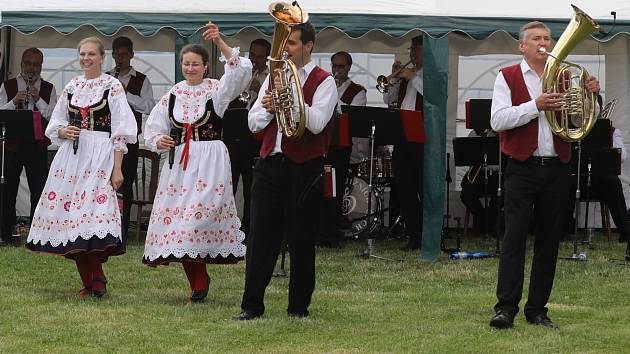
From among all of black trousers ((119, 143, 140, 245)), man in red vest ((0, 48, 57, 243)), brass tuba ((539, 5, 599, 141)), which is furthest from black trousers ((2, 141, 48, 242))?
brass tuba ((539, 5, 599, 141))

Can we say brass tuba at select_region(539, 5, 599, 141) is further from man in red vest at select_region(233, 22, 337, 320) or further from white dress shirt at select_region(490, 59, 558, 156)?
man in red vest at select_region(233, 22, 337, 320)

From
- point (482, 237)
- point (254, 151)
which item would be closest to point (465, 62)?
point (482, 237)

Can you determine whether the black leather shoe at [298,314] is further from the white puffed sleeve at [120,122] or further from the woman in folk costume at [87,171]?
the white puffed sleeve at [120,122]

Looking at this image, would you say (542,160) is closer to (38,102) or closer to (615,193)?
(615,193)

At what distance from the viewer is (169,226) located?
781cm

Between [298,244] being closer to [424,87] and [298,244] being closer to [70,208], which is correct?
[70,208]

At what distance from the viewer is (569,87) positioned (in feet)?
22.4

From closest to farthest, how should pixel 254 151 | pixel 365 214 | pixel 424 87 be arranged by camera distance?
1. pixel 424 87
2. pixel 254 151
3. pixel 365 214

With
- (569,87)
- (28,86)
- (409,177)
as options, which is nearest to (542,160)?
(569,87)

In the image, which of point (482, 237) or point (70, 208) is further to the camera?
point (482, 237)

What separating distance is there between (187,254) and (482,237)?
5680 mm

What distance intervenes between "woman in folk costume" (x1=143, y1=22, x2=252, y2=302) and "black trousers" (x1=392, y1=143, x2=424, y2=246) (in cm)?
383

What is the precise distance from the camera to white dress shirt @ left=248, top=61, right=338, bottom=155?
22.5 ft

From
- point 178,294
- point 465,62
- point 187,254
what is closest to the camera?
point 187,254
